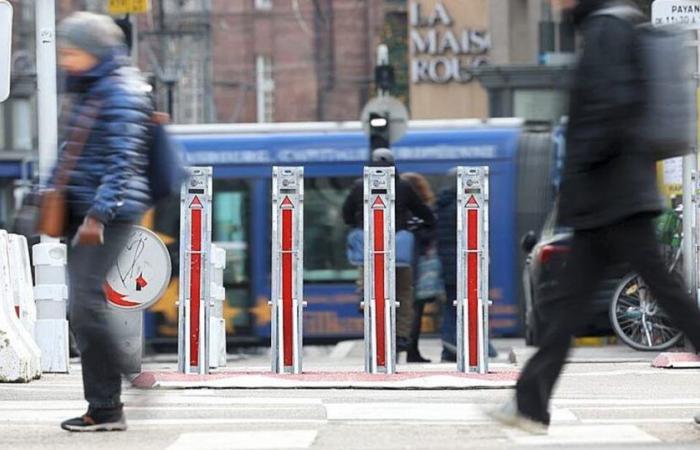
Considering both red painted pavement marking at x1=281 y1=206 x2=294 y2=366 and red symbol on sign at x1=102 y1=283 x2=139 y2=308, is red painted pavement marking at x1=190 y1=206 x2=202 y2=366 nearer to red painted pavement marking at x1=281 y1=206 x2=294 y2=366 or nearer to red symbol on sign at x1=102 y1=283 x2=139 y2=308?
red symbol on sign at x1=102 y1=283 x2=139 y2=308

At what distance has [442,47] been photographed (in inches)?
1646

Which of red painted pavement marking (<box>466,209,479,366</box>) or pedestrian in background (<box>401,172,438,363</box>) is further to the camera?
pedestrian in background (<box>401,172,438,363</box>)

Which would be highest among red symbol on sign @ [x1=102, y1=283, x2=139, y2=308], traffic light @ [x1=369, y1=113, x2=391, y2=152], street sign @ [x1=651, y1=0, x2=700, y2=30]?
street sign @ [x1=651, y1=0, x2=700, y2=30]

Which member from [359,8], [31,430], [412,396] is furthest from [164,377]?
[359,8]

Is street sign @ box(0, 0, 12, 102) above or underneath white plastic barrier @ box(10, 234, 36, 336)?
above

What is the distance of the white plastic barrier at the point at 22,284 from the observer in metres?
12.8

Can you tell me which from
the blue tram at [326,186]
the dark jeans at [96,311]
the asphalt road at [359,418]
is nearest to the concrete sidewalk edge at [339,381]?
the asphalt road at [359,418]

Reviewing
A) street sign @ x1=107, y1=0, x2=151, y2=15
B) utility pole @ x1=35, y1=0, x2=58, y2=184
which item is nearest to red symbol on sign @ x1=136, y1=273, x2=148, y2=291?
utility pole @ x1=35, y1=0, x2=58, y2=184

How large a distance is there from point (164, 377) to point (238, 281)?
400 inches

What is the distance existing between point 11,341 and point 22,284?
3.72 ft

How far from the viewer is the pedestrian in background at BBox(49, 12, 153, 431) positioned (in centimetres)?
795

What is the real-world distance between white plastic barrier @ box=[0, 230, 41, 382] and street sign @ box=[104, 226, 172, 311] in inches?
26.1

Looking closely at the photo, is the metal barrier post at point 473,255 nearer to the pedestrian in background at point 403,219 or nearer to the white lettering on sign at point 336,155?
the pedestrian in background at point 403,219

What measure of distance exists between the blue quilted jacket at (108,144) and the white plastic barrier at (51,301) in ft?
17.4
